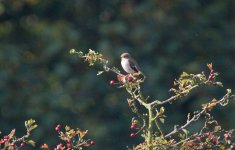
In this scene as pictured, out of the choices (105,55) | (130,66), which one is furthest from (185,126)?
(105,55)

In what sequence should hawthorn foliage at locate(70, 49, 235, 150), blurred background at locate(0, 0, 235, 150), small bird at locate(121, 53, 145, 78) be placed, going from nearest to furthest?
hawthorn foliage at locate(70, 49, 235, 150) < small bird at locate(121, 53, 145, 78) < blurred background at locate(0, 0, 235, 150)

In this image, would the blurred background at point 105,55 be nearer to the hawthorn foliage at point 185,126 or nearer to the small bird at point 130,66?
the small bird at point 130,66

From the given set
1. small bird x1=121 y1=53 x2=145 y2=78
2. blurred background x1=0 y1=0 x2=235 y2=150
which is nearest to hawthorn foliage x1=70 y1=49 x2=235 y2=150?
small bird x1=121 y1=53 x2=145 y2=78

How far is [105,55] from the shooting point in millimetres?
16562

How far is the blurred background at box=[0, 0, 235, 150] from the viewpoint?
17.2 meters

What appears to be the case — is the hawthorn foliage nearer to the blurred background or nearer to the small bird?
the small bird

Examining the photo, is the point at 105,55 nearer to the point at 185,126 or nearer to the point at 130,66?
the point at 130,66

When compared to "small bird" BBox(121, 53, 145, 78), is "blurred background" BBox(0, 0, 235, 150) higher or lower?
higher

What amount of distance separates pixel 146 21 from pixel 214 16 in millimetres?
1573

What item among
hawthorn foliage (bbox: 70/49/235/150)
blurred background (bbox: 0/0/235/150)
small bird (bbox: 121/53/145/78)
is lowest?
hawthorn foliage (bbox: 70/49/235/150)

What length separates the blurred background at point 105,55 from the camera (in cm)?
1717

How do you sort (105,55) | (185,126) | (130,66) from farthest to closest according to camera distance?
(105,55), (130,66), (185,126)

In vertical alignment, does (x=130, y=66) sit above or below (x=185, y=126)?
above

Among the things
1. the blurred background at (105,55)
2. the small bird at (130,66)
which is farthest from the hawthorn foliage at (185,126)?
the blurred background at (105,55)
